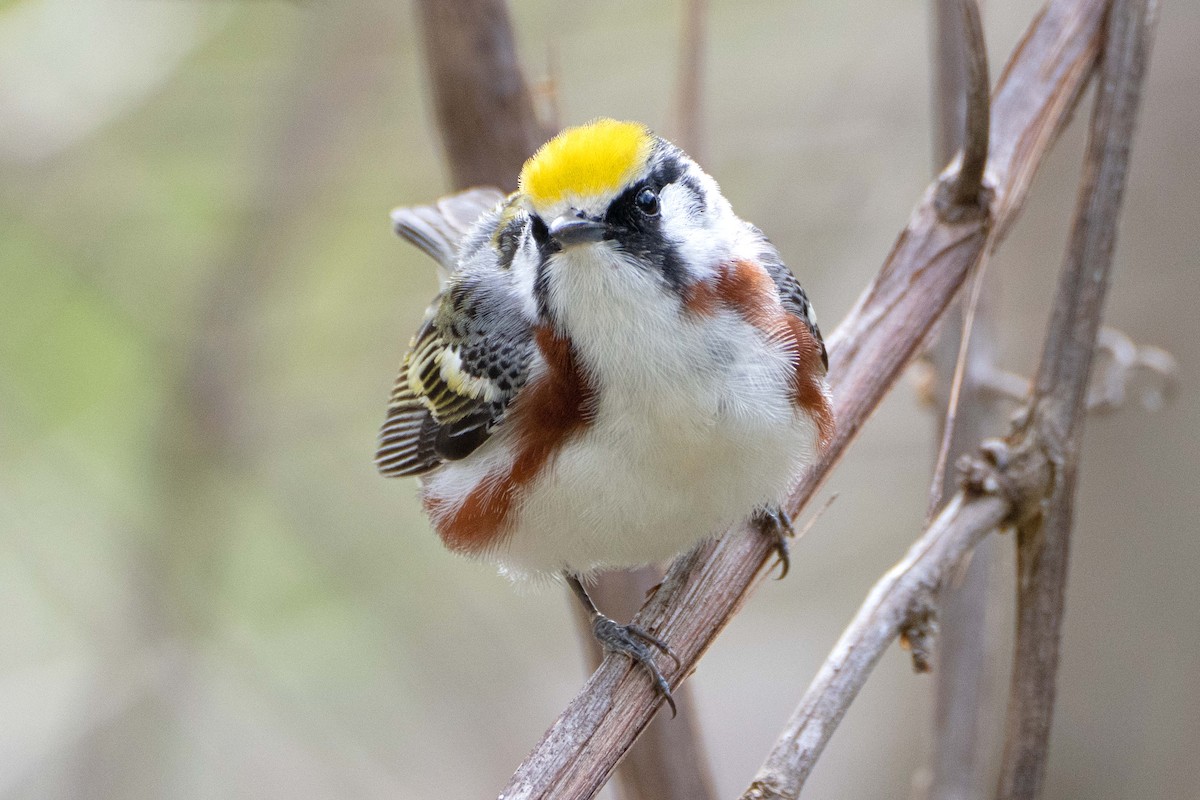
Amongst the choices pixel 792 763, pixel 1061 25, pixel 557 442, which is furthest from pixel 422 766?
pixel 1061 25

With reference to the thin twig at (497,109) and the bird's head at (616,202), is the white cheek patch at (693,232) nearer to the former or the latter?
the bird's head at (616,202)

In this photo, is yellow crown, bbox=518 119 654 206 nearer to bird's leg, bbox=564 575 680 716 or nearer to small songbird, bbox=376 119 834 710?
small songbird, bbox=376 119 834 710

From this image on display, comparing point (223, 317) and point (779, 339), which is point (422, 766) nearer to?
point (223, 317)

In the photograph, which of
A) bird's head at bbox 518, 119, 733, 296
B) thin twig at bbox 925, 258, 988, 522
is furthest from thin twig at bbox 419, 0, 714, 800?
thin twig at bbox 925, 258, 988, 522

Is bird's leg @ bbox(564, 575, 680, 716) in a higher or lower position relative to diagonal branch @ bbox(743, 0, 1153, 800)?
lower

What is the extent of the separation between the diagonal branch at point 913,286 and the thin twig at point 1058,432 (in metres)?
0.17

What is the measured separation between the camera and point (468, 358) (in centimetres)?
281

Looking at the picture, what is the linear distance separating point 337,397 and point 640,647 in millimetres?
3398

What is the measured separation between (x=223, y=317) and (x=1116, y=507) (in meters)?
3.48

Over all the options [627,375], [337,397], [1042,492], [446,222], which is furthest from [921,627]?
[337,397]

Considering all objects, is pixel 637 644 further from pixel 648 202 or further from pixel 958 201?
pixel 958 201

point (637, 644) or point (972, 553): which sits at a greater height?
point (972, 553)

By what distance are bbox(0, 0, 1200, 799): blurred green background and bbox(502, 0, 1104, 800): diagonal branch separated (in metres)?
1.43

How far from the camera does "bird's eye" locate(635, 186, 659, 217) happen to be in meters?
2.43
